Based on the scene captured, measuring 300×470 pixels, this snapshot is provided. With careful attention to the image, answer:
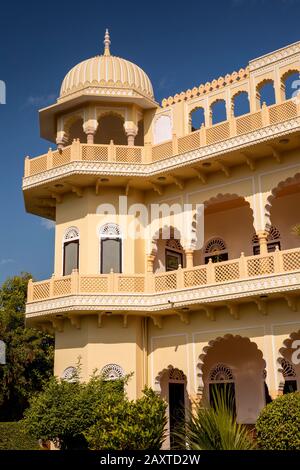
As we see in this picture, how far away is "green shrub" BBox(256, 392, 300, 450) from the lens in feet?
36.3

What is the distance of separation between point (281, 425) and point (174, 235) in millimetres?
8014

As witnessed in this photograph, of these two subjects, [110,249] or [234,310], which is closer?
[234,310]

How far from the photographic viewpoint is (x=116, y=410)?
38.4ft

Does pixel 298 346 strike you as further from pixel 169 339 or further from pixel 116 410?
pixel 116 410

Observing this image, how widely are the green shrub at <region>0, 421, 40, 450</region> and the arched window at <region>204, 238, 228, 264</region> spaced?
24.0 ft

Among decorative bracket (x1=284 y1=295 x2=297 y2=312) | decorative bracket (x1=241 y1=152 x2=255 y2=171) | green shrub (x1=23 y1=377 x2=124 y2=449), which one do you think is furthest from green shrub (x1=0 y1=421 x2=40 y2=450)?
decorative bracket (x1=241 y1=152 x2=255 y2=171)

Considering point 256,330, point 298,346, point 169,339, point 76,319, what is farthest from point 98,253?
point 298,346

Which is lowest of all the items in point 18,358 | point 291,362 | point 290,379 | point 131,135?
point 290,379

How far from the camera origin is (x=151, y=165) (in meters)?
17.2

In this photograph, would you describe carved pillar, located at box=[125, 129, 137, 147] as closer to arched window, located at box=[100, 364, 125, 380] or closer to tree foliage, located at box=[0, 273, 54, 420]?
arched window, located at box=[100, 364, 125, 380]

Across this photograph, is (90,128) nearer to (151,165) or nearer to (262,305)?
(151,165)

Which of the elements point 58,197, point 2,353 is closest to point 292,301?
point 58,197

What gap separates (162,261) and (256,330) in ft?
13.8

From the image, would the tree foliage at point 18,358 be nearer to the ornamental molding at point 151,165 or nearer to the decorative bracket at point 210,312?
the ornamental molding at point 151,165
